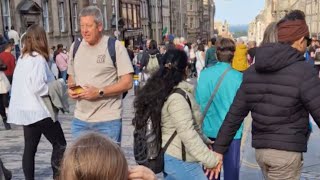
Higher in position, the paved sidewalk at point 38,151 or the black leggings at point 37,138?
the black leggings at point 37,138

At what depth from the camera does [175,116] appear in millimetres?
3572

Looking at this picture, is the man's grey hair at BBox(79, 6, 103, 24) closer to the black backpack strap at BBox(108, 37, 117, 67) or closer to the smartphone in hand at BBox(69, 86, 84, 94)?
the black backpack strap at BBox(108, 37, 117, 67)

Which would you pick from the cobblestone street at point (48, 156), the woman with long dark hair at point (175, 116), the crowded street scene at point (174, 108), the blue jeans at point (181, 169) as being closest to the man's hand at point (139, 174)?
the crowded street scene at point (174, 108)

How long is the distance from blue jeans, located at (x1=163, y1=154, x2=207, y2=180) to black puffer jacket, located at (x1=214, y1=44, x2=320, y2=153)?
0.57 meters

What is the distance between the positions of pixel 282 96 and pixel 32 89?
8.73ft

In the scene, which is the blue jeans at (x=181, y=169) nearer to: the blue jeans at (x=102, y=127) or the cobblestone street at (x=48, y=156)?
the blue jeans at (x=102, y=127)

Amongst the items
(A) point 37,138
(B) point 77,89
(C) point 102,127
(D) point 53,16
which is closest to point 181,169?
(C) point 102,127

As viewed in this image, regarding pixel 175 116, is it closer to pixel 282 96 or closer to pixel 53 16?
pixel 282 96

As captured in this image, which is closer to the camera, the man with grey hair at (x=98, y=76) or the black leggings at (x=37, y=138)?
the man with grey hair at (x=98, y=76)

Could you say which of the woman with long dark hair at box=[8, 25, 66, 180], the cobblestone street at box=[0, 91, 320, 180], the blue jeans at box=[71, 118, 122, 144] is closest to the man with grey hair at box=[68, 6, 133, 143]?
the blue jeans at box=[71, 118, 122, 144]

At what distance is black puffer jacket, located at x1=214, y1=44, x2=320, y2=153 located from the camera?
10.6 feet

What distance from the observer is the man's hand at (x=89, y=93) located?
4.07 metres

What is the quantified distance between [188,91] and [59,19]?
29631 mm

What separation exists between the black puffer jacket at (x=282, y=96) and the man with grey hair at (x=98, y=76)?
4.18 ft
